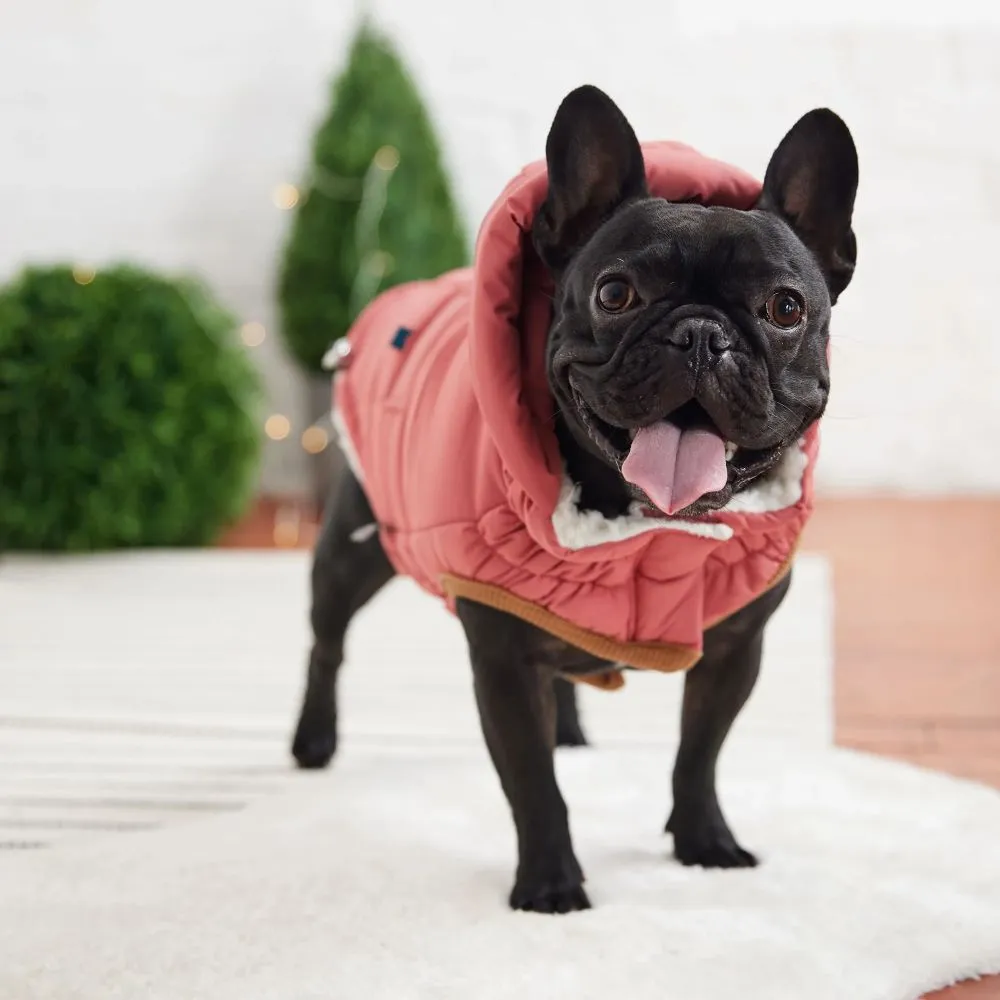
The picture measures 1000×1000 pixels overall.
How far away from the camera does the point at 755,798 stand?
190cm

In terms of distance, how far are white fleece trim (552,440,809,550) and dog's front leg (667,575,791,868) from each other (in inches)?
7.3

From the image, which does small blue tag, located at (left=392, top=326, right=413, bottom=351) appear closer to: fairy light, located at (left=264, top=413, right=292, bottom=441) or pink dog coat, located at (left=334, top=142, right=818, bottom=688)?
pink dog coat, located at (left=334, top=142, right=818, bottom=688)

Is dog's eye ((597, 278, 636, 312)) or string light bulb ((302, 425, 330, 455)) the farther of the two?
string light bulb ((302, 425, 330, 455))

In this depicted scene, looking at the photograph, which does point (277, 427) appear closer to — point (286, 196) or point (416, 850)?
point (286, 196)

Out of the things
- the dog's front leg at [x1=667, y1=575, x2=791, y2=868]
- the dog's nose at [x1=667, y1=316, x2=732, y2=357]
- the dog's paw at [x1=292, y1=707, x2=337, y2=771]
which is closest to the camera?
the dog's nose at [x1=667, y1=316, x2=732, y2=357]

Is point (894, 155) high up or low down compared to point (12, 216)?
up

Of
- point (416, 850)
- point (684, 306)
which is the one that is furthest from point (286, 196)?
point (684, 306)

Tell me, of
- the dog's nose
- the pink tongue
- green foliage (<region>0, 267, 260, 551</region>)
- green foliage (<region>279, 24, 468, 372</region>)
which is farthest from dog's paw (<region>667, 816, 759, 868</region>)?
green foliage (<region>279, 24, 468, 372</region>)

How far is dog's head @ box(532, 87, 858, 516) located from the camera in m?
1.30

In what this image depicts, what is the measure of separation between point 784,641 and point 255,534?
6.01ft

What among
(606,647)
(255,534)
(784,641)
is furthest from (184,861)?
(255,534)

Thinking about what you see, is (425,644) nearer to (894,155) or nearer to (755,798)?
(755,798)

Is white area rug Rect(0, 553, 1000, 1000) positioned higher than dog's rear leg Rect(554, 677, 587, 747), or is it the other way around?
dog's rear leg Rect(554, 677, 587, 747)

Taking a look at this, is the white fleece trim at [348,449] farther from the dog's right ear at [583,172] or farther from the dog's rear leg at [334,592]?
the dog's right ear at [583,172]
